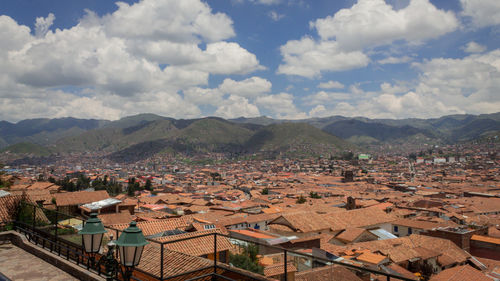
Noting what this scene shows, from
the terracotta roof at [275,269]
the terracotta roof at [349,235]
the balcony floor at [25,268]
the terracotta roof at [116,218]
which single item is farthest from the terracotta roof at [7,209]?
the terracotta roof at [349,235]

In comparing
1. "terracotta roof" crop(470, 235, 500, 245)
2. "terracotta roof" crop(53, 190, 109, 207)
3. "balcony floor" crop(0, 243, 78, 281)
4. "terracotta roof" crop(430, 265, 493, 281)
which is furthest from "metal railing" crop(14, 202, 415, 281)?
"terracotta roof" crop(470, 235, 500, 245)

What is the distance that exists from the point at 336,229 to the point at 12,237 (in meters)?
21.4

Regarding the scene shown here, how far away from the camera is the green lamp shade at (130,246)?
12.9 feet

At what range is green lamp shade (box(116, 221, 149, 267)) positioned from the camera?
12.9ft

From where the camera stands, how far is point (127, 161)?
616 feet

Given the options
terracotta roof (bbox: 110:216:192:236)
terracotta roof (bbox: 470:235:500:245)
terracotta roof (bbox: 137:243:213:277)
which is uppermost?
terracotta roof (bbox: 137:243:213:277)

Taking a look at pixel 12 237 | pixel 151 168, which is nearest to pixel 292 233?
pixel 12 237

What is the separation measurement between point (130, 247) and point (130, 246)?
19 mm

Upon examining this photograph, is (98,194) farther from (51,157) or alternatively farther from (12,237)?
(51,157)

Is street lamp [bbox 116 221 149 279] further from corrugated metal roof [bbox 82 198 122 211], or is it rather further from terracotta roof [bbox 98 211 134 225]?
corrugated metal roof [bbox 82 198 122 211]

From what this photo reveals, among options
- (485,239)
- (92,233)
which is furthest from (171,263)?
(485,239)

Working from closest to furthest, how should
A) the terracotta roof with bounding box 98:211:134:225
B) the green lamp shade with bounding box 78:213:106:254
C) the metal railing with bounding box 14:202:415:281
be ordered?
the green lamp shade with bounding box 78:213:106:254 < the metal railing with bounding box 14:202:415:281 < the terracotta roof with bounding box 98:211:134:225

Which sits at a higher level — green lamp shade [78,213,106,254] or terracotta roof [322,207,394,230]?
green lamp shade [78,213,106,254]

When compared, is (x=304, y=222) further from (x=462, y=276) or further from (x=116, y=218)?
(x=116, y=218)
